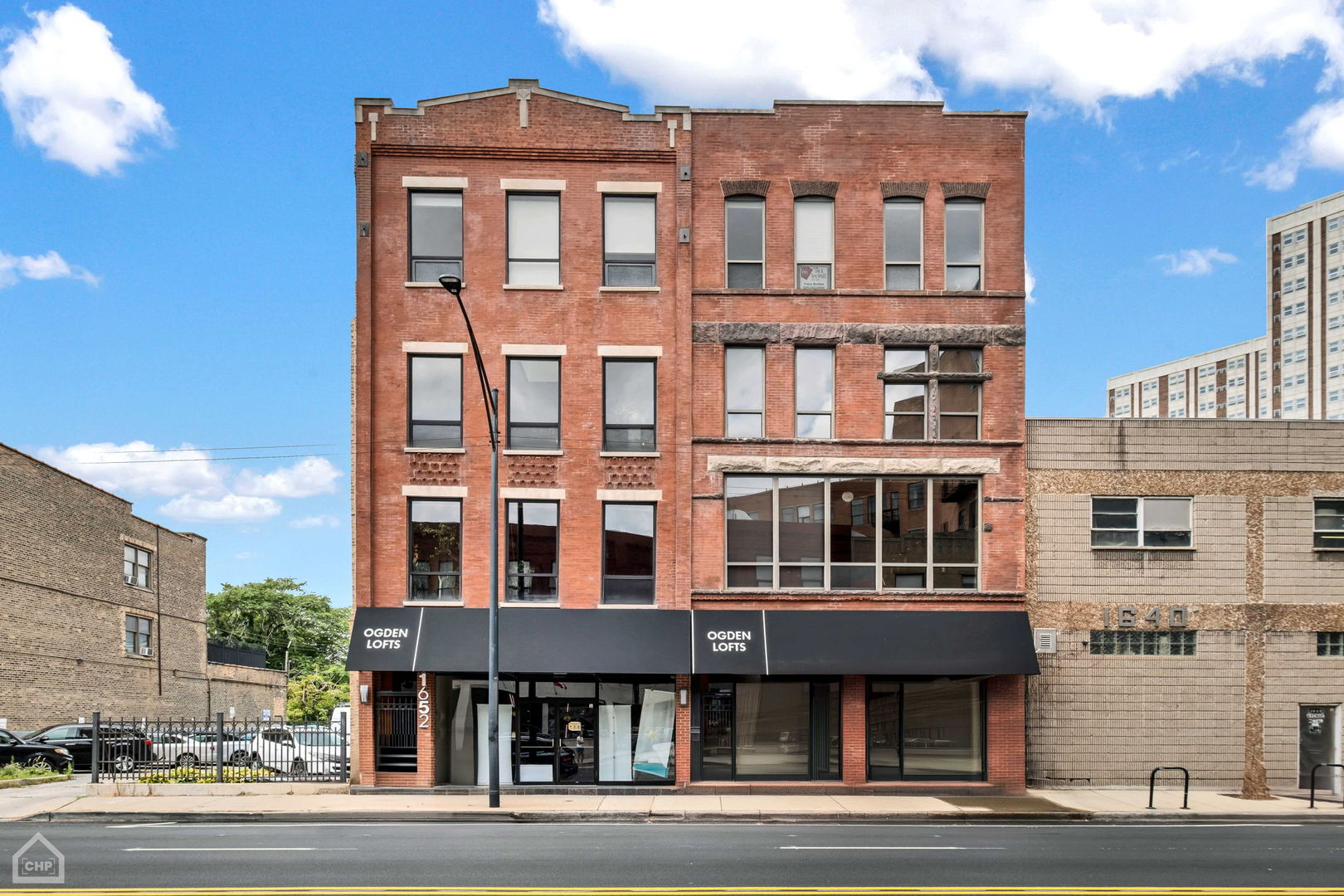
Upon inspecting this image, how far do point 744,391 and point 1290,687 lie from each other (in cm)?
1429

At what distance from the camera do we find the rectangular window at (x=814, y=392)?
25016 mm

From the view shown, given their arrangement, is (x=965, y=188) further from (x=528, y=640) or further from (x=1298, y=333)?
(x=1298, y=333)

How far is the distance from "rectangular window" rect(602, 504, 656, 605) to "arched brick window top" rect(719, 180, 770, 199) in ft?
24.7

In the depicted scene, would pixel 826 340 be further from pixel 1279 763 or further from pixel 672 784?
pixel 1279 763

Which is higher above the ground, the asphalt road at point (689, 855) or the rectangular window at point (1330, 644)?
the rectangular window at point (1330, 644)

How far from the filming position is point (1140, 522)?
82.4 ft

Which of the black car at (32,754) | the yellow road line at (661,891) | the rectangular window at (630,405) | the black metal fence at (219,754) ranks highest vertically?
the rectangular window at (630,405)

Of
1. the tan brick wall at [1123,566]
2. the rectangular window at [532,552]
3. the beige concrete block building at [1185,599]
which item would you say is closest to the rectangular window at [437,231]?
the rectangular window at [532,552]

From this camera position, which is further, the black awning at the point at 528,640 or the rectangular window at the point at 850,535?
the rectangular window at the point at 850,535

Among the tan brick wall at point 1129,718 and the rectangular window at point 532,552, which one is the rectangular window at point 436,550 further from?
the tan brick wall at point 1129,718

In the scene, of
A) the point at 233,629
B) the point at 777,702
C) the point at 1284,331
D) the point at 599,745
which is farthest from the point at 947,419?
the point at 1284,331

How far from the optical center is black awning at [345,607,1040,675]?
76.9 feet

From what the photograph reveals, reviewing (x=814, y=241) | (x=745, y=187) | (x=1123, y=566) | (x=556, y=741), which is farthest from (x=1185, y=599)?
(x=556, y=741)

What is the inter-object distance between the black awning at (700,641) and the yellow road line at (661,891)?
10185 millimetres
